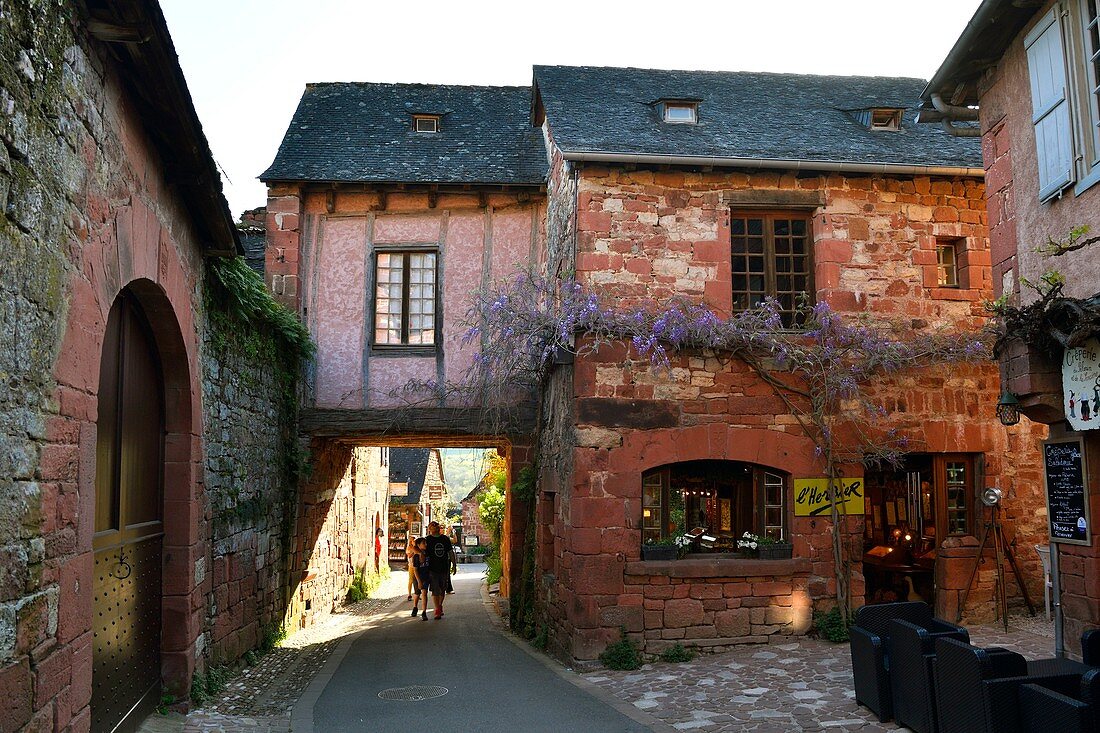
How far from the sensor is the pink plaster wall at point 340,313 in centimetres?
1188

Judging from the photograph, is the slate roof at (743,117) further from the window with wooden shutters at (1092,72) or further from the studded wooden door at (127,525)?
the studded wooden door at (127,525)

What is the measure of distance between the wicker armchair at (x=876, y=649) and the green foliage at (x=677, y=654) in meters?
2.43

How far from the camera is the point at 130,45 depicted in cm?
437

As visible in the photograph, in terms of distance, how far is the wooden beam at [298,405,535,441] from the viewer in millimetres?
11750

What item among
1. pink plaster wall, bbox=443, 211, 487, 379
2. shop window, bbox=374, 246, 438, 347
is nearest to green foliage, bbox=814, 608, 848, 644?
pink plaster wall, bbox=443, 211, 487, 379

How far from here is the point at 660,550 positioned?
873 cm

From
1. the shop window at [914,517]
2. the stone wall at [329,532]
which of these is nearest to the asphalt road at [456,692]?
the stone wall at [329,532]

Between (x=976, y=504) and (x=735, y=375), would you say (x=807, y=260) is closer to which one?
(x=735, y=375)

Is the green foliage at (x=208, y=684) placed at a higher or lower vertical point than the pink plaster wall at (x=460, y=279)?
lower

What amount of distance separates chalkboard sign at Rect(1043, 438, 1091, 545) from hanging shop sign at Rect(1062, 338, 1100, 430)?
0.26 meters

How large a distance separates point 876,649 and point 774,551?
3123mm

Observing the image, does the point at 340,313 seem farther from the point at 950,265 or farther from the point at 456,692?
the point at 950,265

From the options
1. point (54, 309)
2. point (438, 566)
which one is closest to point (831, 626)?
point (438, 566)

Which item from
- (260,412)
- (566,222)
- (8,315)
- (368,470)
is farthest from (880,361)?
(368,470)
